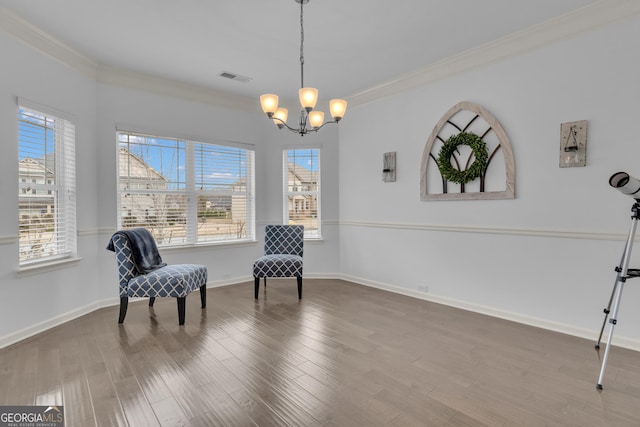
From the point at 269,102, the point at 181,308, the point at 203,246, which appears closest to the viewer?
the point at 269,102

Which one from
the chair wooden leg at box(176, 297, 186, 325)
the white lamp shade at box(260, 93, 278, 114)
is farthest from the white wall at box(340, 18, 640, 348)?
the chair wooden leg at box(176, 297, 186, 325)

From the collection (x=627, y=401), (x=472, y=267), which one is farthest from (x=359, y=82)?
(x=627, y=401)

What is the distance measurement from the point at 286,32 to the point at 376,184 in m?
2.34

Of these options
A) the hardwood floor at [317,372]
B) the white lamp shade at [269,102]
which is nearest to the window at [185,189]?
the hardwood floor at [317,372]

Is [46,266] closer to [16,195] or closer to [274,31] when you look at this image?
[16,195]

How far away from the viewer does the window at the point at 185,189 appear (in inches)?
166

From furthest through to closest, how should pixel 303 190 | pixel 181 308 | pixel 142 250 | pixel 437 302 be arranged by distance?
pixel 303 190 < pixel 437 302 < pixel 142 250 < pixel 181 308

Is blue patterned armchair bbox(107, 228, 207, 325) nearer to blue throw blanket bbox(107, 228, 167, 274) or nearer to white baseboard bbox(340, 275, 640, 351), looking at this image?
blue throw blanket bbox(107, 228, 167, 274)

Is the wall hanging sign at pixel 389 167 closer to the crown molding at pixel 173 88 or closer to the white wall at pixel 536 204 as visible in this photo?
the white wall at pixel 536 204

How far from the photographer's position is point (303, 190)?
A: 541 cm

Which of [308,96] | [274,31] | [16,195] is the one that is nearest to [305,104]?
[308,96]

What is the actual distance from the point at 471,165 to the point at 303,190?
260 centimetres

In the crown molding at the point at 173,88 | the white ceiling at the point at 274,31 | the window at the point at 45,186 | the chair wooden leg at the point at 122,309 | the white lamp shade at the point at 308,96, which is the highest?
the white ceiling at the point at 274,31

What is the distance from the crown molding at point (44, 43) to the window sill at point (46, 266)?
6.67 ft
